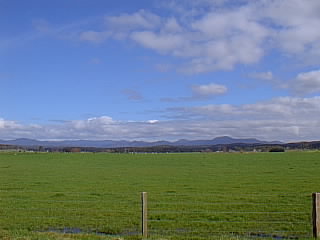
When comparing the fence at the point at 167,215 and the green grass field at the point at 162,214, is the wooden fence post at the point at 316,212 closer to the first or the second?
the fence at the point at 167,215

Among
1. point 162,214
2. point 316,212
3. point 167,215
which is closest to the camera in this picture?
point 316,212

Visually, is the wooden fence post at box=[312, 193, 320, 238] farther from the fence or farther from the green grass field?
the green grass field

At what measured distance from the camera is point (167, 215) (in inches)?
794

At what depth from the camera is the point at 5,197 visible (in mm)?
28344

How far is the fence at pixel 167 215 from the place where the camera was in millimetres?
16406

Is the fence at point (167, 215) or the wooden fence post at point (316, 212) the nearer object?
the wooden fence post at point (316, 212)

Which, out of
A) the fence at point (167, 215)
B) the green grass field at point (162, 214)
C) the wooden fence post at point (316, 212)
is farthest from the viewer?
the fence at point (167, 215)

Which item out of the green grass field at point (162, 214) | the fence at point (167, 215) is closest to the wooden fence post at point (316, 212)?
the fence at point (167, 215)

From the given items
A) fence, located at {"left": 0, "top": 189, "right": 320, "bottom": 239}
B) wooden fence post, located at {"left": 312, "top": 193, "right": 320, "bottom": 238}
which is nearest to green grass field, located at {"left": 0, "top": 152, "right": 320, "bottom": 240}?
fence, located at {"left": 0, "top": 189, "right": 320, "bottom": 239}

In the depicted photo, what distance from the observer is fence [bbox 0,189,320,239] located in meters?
16.4

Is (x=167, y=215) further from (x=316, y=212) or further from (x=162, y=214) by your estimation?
(x=316, y=212)

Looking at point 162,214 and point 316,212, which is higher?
point 316,212

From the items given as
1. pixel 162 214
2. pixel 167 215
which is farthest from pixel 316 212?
pixel 162 214

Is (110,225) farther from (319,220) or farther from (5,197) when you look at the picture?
(5,197)
